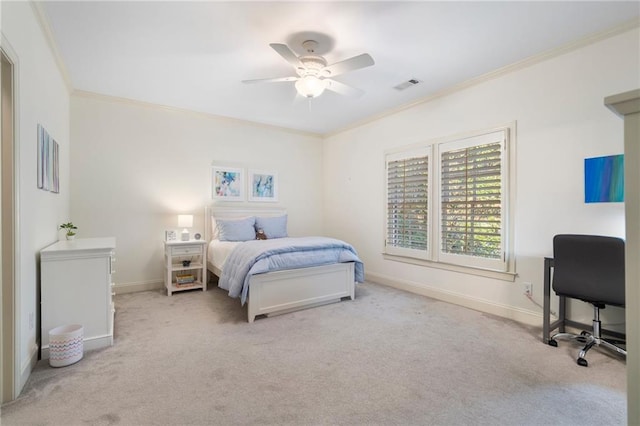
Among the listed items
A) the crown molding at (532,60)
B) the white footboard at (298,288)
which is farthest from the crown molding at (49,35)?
the crown molding at (532,60)

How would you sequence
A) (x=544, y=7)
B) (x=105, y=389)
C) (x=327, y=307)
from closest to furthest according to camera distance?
(x=105, y=389) → (x=544, y=7) → (x=327, y=307)

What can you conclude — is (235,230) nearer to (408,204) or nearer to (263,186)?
(263,186)

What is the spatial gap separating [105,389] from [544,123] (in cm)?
415

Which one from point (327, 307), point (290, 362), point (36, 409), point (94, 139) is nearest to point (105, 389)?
point (36, 409)

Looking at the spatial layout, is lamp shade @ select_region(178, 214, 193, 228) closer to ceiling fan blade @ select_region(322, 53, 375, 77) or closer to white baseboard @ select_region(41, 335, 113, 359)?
white baseboard @ select_region(41, 335, 113, 359)

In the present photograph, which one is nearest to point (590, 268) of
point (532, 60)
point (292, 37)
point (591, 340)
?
point (591, 340)

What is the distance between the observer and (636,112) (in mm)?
798

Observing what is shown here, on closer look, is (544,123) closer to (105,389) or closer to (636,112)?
(636,112)

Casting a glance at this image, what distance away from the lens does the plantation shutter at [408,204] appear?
159 inches

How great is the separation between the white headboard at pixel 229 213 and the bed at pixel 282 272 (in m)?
0.43

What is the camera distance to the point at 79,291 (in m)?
2.42

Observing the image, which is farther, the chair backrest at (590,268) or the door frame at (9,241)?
the chair backrest at (590,268)

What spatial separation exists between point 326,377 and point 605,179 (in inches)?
99.0

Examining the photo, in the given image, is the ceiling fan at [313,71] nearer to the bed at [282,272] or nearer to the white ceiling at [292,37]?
the white ceiling at [292,37]
